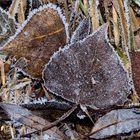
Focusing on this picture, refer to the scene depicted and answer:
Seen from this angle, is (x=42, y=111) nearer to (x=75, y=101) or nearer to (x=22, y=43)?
(x=75, y=101)

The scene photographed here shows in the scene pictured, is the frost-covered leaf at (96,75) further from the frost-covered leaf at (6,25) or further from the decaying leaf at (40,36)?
the frost-covered leaf at (6,25)

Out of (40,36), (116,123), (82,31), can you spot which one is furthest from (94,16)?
(116,123)

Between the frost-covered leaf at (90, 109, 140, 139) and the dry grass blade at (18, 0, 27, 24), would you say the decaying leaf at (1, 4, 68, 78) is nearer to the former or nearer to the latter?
the dry grass blade at (18, 0, 27, 24)

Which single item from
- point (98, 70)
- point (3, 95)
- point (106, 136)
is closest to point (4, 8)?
point (3, 95)

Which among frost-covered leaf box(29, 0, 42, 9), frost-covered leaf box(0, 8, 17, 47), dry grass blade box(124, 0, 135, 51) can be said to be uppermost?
frost-covered leaf box(29, 0, 42, 9)

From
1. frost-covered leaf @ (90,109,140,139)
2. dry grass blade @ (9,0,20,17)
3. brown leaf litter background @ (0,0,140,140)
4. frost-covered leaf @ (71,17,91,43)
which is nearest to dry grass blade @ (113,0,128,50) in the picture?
brown leaf litter background @ (0,0,140,140)

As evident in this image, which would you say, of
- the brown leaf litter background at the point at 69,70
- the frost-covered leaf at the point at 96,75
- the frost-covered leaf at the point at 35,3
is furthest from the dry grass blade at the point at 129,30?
the frost-covered leaf at the point at 35,3

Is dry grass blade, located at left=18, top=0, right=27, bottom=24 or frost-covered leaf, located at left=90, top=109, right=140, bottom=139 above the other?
dry grass blade, located at left=18, top=0, right=27, bottom=24
